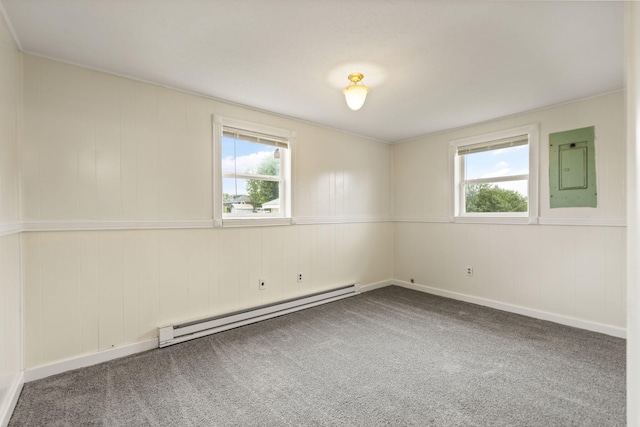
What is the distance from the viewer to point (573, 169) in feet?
10.3

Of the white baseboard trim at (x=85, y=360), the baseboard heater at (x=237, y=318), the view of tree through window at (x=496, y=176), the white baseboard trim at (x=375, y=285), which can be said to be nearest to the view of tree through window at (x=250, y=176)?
the baseboard heater at (x=237, y=318)

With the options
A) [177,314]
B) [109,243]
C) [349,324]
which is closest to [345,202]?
[349,324]

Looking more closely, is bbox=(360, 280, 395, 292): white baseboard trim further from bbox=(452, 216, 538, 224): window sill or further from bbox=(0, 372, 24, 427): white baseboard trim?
bbox=(0, 372, 24, 427): white baseboard trim

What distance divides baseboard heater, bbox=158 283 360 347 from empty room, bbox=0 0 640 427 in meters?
0.03

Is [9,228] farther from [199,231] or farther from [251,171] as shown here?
[251,171]

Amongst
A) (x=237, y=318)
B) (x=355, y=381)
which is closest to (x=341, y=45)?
(x=355, y=381)

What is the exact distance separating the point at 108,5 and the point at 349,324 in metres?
3.27

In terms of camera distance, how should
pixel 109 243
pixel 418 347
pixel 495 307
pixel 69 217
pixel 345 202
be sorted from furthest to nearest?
pixel 345 202 < pixel 495 307 < pixel 418 347 < pixel 109 243 < pixel 69 217

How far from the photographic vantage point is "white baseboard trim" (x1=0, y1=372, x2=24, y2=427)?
167cm

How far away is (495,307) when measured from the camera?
3744 millimetres

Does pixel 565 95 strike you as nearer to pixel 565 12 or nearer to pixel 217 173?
pixel 565 12

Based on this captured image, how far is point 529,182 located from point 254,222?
3.28 metres

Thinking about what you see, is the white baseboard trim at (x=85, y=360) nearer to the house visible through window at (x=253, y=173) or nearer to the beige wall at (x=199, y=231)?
the beige wall at (x=199, y=231)

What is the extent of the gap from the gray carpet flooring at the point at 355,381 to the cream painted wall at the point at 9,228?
0.23 metres
